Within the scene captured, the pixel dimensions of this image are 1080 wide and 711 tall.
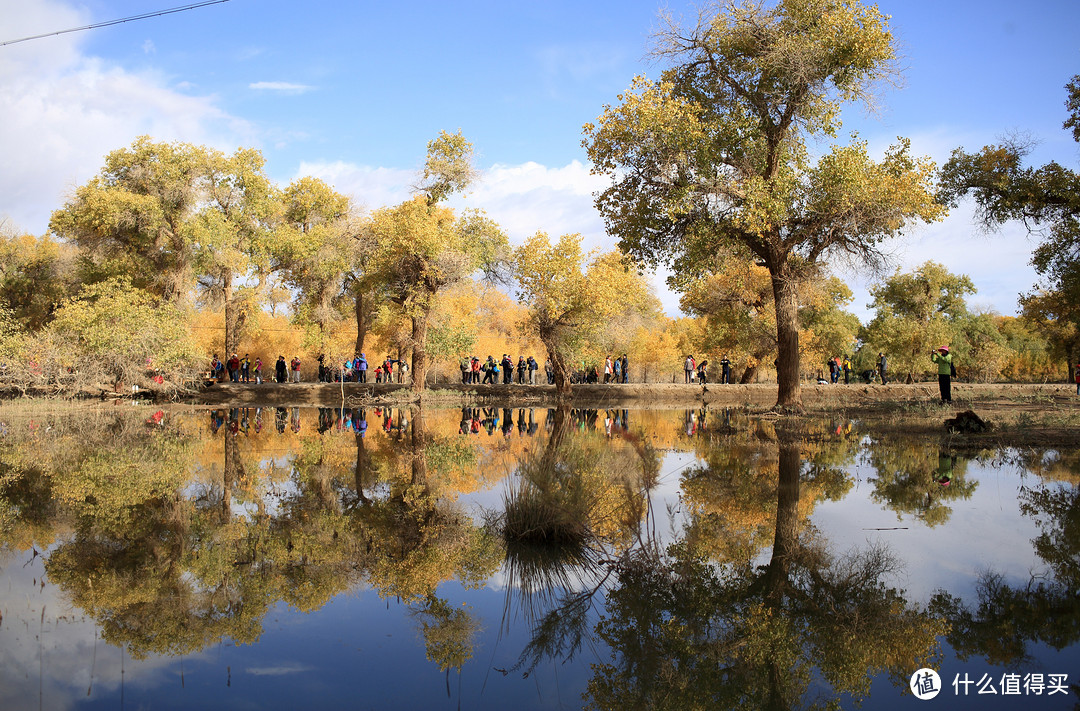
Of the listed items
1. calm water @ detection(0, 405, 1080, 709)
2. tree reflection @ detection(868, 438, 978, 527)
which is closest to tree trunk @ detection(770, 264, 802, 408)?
tree reflection @ detection(868, 438, 978, 527)

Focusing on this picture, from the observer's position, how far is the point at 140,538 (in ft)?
20.4

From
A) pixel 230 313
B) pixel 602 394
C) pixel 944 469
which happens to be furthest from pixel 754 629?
pixel 230 313

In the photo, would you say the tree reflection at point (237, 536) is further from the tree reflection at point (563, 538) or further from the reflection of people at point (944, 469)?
the reflection of people at point (944, 469)

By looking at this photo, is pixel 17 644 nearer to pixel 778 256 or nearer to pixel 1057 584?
pixel 1057 584

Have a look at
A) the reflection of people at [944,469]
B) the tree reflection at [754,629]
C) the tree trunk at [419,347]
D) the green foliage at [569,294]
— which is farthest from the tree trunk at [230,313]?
the tree reflection at [754,629]

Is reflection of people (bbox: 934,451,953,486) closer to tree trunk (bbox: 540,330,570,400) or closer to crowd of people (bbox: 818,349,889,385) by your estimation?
tree trunk (bbox: 540,330,570,400)

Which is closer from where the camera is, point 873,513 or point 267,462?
point 873,513

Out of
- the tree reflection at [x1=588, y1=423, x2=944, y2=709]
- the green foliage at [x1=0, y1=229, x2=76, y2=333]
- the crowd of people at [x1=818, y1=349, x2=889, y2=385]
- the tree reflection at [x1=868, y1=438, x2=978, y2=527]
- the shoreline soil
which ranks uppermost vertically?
the green foliage at [x1=0, y1=229, x2=76, y2=333]

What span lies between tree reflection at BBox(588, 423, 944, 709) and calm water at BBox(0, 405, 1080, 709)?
18 mm

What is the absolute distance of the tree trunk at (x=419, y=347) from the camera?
2689 cm

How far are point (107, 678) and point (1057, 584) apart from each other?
232 inches

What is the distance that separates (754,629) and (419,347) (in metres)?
23.9

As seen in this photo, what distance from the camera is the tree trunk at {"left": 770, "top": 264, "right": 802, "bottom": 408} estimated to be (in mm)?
18203

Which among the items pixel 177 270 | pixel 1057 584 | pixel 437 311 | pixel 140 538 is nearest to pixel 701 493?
pixel 1057 584
